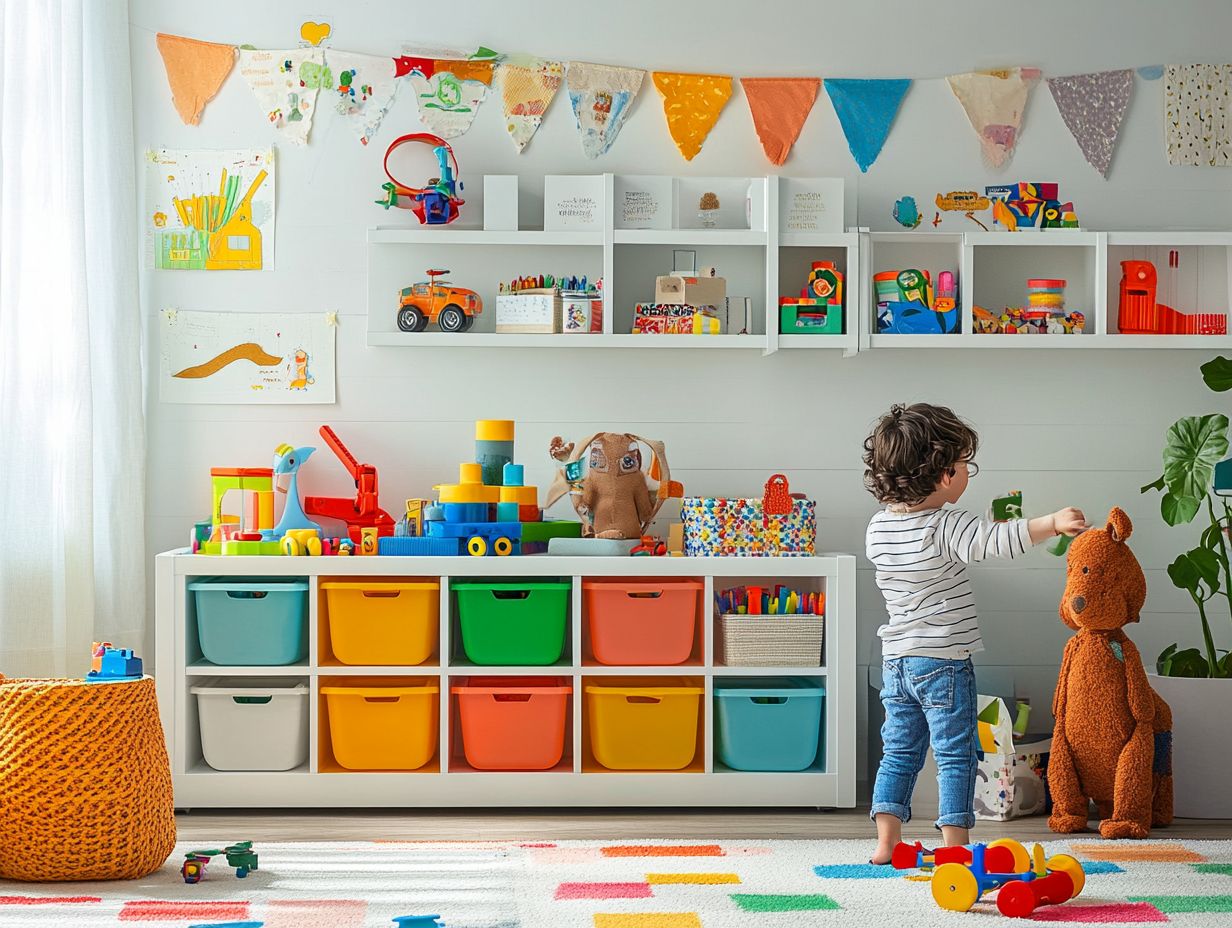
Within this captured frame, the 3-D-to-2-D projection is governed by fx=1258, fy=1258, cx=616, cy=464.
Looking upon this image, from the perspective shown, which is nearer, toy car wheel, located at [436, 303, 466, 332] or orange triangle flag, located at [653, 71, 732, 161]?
toy car wheel, located at [436, 303, 466, 332]

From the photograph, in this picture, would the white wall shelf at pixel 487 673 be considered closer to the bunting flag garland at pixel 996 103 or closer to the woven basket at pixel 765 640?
the woven basket at pixel 765 640

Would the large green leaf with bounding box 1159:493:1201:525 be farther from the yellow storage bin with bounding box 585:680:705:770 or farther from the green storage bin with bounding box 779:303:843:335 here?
the yellow storage bin with bounding box 585:680:705:770

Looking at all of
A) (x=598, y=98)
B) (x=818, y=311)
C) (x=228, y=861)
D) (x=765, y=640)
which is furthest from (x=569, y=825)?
(x=598, y=98)

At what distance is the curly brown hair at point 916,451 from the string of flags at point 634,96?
1.15 m

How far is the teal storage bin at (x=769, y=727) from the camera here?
2965 mm

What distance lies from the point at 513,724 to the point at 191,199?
5.21ft

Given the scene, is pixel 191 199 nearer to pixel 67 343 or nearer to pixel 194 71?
pixel 194 71

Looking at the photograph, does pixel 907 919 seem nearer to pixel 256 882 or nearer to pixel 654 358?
pixel 256 882

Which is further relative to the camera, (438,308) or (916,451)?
(438,308)

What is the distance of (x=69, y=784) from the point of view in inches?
88.7

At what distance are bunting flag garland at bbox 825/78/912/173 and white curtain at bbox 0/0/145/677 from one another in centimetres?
182

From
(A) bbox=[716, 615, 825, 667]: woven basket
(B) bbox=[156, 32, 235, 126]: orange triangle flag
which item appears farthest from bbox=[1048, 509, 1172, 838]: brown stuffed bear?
(B) bbox=[156, 32, 235, 126]: orange triangle flag

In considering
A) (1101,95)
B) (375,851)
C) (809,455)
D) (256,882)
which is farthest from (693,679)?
(1101,95)

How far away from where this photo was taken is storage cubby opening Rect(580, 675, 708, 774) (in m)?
2.97
